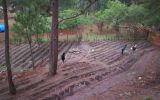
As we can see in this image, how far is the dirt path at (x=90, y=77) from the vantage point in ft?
48.3

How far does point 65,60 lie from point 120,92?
23.9 feet

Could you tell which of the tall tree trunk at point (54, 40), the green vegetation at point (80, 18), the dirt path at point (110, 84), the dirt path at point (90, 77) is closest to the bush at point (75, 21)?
the green vegetation at point (80, 18)

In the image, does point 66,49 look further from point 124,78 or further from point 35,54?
point 124,78

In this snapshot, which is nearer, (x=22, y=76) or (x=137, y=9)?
(x=22, y=76)

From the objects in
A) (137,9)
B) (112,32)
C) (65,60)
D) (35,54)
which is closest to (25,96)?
(65,60)

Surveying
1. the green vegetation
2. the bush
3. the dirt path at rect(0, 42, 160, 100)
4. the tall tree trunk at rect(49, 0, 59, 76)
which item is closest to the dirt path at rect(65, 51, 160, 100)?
the dirt path at rect(0, 42, 160, 100)

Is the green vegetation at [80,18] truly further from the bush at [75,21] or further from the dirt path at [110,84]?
the dirt path at [110,84]

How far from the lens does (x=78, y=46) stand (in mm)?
25703

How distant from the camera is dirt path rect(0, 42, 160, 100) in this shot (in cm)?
1473

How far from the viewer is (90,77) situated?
1730cm

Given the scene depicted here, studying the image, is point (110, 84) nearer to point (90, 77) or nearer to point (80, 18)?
point (90, 77)

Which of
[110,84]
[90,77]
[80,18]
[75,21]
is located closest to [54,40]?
[90,77]

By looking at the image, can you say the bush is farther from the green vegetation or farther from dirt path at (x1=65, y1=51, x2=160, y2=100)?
dirt path at (x1=65, y1=51, x2=160, y2=100)

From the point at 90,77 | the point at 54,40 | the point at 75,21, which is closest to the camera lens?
the point at 90,77
